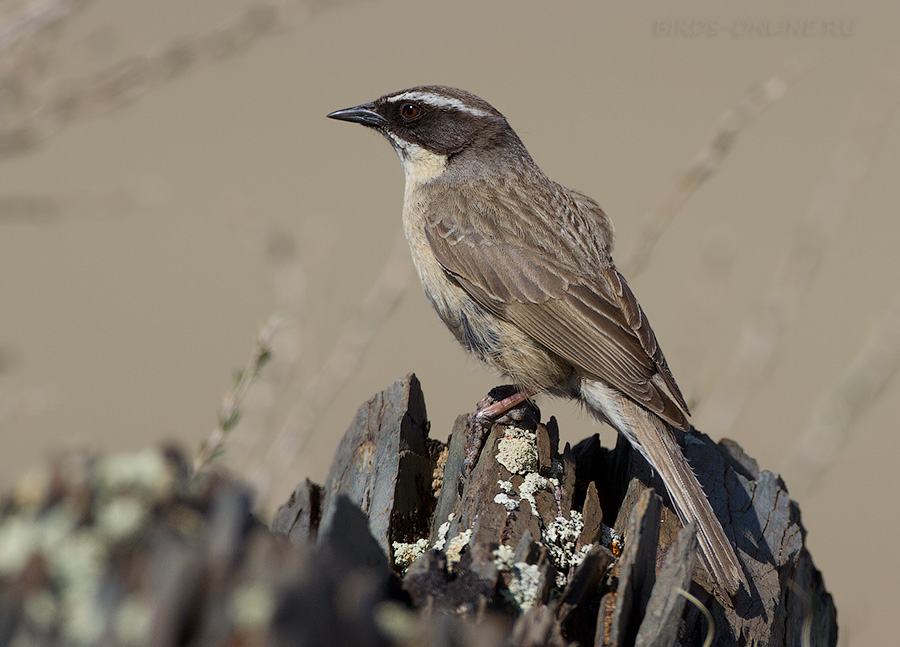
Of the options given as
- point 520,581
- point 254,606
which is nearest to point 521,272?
point 520,581

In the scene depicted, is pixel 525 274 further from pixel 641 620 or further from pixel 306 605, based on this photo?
pixel 306 605

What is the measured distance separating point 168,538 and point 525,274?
11.5ft

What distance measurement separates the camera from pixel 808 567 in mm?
3500

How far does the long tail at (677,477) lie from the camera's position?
321 cm

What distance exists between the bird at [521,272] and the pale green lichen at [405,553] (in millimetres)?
1110

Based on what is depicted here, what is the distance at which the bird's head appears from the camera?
19.0 feet

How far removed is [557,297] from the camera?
4.87 m

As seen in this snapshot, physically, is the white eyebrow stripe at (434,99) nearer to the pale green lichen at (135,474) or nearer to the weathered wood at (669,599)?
the weathered wood at (669,599)

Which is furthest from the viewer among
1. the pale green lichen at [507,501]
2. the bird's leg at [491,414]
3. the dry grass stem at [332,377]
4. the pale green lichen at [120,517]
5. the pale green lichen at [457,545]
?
the dry grass stem at [332,377]

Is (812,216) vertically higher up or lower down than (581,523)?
higher up

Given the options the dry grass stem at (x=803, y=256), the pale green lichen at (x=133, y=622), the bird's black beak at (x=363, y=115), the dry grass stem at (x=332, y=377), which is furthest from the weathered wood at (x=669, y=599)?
the bird's black beak at (x=363, y=115)

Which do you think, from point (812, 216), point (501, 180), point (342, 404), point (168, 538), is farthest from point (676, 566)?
point (342, 404)

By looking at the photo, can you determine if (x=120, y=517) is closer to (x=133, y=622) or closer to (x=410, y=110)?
(x=133, y=622)

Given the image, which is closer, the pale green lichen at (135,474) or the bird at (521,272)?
the pale green lichen at (135,474)
